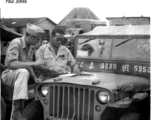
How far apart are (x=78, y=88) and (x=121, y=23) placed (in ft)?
5.92

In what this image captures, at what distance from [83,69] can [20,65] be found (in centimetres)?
102

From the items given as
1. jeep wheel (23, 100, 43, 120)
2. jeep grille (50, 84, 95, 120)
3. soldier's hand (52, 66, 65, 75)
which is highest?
soldier's hand (52, 66, 65, 75)

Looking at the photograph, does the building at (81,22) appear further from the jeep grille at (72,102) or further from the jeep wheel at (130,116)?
the jeep wheel at (130,116)

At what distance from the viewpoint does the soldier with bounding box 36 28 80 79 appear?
412 cm

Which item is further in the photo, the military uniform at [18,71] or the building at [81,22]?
the building at [81,22]

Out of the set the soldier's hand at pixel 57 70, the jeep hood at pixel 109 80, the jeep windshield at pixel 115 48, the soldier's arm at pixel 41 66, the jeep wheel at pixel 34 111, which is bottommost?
the jeep wheel at pixel 34 111

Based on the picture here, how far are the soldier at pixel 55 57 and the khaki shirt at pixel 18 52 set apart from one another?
0.17m

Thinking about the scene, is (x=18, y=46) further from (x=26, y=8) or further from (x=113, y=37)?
(x=113, y=37)

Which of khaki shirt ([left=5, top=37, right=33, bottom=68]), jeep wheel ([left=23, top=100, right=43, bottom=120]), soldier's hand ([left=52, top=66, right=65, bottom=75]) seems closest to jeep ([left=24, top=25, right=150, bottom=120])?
jeep wheel ([left=23, top=100, right=43, bottom=120])

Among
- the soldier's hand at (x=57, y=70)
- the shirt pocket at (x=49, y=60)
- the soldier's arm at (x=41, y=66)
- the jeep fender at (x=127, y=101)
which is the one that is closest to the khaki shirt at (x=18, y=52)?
the soldier's arm at (x=41, y=66)

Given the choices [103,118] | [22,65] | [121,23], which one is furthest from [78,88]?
[121,23]

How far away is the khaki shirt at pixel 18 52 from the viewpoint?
3818 mm

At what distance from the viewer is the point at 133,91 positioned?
11.2 ft

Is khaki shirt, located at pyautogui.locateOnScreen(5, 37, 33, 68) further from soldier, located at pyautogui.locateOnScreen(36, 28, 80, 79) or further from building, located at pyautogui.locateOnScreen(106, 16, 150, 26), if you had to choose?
building, located at pyautogui.locateOnScreen(106, 16, 150, 26)
